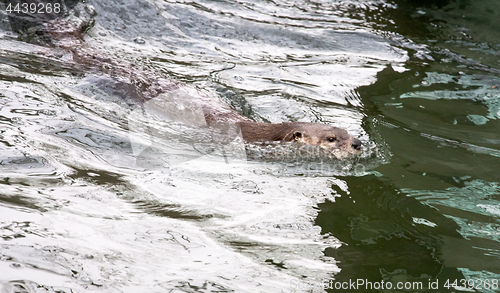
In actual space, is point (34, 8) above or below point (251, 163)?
above

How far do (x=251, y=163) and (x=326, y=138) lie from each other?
2.35 ft

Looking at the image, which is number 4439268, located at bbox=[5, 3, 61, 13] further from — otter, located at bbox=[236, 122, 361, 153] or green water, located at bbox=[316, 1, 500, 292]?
green water, located at bbox=[316, 1, 500, 292]

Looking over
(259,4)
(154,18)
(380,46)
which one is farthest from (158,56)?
(380,46)

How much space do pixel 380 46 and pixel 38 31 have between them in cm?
412

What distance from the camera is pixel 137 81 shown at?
4805mm

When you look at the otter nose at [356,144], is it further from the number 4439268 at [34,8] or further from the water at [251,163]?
the number 4439268 at [34,8]

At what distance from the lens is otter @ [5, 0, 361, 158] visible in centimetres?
414

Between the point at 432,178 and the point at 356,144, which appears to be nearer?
the point at 432,178

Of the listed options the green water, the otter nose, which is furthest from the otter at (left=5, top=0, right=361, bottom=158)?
the green water

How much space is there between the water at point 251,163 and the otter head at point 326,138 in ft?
0.36

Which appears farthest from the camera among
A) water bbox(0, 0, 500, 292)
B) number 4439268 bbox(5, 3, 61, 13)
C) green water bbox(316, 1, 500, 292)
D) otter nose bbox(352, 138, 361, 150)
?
number 4439268 bbox(5, 3, 61, 13)

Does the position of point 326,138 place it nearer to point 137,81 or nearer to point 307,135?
point 307,135

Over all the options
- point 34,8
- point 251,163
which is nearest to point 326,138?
point 251,163

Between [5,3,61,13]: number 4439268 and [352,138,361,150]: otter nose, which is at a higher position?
[5,3,61,13]: number 4439268
